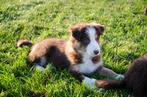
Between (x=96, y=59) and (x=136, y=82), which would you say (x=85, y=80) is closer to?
(x=96, y=59)

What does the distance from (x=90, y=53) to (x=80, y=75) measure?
1.18 feet

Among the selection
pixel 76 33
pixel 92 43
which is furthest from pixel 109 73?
pixel 76 33

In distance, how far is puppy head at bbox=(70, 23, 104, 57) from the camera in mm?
5738

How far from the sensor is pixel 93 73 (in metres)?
6.19

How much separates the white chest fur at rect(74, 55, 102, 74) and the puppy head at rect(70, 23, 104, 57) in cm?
19

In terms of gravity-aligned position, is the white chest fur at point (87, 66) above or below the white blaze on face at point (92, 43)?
below

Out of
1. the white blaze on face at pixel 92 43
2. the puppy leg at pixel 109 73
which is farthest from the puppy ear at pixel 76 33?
the puppy leg at pixel 109 73

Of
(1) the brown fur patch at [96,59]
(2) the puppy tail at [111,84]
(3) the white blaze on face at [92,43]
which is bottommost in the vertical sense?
(2) the puppy tail at [111,84]

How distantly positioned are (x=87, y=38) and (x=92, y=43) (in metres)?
0.12

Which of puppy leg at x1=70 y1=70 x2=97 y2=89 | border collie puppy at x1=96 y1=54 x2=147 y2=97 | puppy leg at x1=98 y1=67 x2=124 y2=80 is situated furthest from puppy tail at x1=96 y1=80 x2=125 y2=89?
puppy leg at x1=98 y1=67 x2=124 y2=80

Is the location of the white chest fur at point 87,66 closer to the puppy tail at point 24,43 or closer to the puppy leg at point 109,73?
the puppy leg at point 109,73

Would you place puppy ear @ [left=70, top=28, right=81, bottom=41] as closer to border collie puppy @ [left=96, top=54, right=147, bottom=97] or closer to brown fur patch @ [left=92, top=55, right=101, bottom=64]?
brown fur patch @ [left=92, top=55, right=101, bottom=64]

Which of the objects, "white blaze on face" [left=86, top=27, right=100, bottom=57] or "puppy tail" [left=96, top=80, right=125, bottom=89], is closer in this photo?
"puppy tail" [left=96, top=80, right=125, bottom=89]

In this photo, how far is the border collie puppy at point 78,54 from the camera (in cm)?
581
